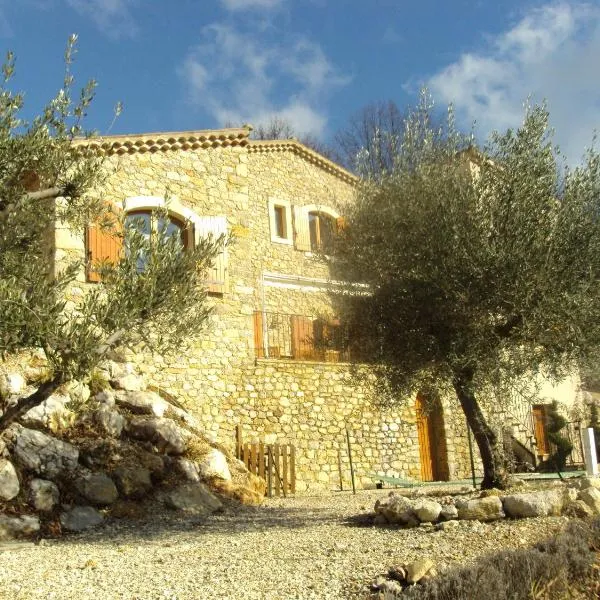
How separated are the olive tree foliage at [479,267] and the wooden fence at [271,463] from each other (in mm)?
4002

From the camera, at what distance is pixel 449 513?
28.3 feet

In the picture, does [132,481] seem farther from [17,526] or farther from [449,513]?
[449,513]

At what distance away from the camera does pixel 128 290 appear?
627 centimetres

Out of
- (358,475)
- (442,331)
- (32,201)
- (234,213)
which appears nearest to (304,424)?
(358,475)

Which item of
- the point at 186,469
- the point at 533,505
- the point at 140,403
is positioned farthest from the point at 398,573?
the point at 140,403

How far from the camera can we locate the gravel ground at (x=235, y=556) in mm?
6133

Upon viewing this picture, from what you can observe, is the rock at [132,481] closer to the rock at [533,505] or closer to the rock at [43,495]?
the rock at [43,495]

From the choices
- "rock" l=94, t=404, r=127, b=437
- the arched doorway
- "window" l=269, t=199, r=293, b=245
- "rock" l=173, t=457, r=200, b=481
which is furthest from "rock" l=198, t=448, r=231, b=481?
"window" l=269, t=199, r=293, b=245

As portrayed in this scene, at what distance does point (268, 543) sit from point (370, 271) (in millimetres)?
4470

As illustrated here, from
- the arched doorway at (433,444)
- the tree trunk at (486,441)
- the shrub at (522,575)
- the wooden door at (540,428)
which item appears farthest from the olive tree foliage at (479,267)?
the wooden door at (540,428)

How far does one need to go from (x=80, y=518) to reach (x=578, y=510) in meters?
6.64

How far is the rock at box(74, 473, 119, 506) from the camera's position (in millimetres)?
10383

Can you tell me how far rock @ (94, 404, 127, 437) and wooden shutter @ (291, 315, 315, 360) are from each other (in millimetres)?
5661

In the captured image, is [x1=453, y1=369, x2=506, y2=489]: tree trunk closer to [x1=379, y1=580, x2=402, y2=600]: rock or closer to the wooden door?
[x1=379, y1=580, x2=402, y2=600]: rock
